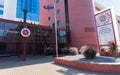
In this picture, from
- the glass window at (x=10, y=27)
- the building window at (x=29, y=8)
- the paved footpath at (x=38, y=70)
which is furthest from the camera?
the building window at (x=29, y=8)

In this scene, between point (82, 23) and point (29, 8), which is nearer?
point (82, 23)

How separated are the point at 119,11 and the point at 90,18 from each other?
11.1 m

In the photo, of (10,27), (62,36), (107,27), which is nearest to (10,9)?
(62,36)

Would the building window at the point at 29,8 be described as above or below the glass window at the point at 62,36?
above

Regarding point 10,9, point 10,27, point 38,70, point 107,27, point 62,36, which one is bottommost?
point 38,70

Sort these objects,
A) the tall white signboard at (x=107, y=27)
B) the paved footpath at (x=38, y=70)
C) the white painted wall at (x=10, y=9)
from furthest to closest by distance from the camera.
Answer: the white painted wall at (x=10, y=9) < the tall white signboard at (x=107, y=27) < the paved footpath at (x=38, y=70)

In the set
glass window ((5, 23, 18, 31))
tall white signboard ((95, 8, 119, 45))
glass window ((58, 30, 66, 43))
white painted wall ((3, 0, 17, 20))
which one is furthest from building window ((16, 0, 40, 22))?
tall white signboard ((95, 8, 119, 45))

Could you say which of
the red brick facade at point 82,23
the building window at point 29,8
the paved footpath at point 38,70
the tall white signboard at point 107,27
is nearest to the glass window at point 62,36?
the red brick facade at point 82,23

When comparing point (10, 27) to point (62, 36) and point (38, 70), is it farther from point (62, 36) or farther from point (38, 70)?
point (62, 36)

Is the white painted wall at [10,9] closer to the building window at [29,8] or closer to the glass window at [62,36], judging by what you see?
the building window at [29,8]

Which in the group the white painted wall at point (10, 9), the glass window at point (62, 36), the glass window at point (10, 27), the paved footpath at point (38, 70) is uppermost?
the white painted wall at point (10, 9)

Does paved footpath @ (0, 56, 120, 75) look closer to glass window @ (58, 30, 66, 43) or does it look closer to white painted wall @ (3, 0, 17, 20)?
glass window @ (58, 30, 66, 43)

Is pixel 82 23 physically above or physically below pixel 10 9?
below

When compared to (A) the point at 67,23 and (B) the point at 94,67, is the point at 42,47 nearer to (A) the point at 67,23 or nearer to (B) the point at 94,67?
(A) the point at 67,23
